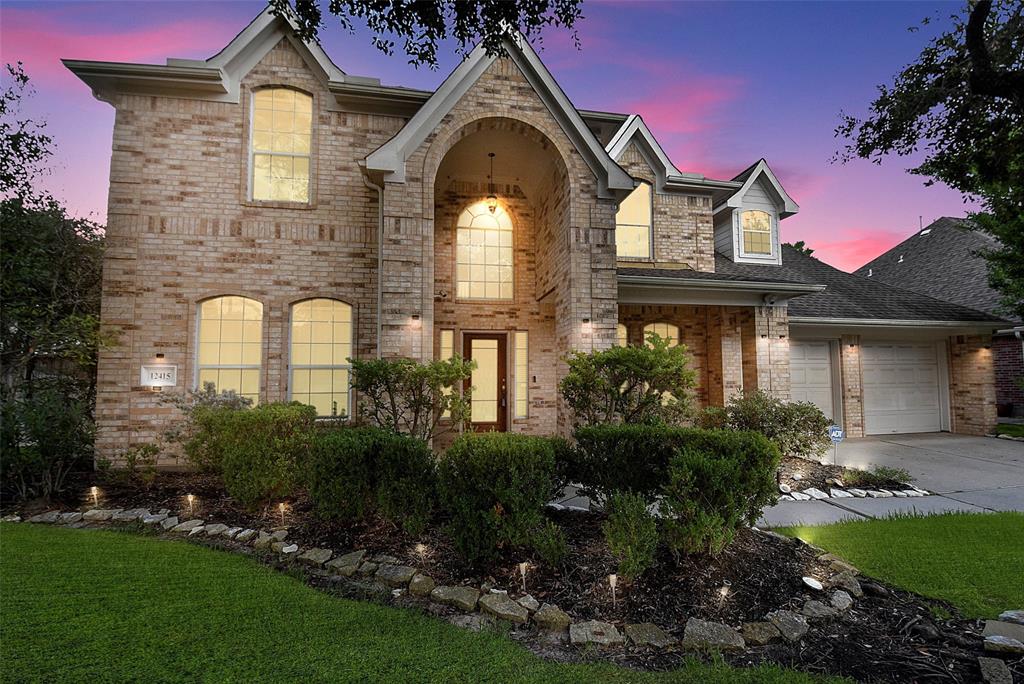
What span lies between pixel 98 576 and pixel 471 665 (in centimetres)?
338

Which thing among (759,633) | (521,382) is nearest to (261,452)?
(759,633)

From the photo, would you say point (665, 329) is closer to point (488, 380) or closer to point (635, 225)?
point (635, 225)

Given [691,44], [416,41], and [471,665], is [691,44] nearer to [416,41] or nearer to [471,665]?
[416,41]

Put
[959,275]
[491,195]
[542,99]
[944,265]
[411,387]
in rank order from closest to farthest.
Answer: [411,387] < [542,99] < [491,195] < [959,275] < [944,265]

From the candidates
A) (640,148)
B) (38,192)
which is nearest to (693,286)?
(640,148)

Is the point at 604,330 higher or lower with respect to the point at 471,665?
higher

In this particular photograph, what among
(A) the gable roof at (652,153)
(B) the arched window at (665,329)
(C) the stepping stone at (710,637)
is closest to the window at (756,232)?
(A) the gable roof at (652,153)

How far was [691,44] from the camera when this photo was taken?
30.2 ft

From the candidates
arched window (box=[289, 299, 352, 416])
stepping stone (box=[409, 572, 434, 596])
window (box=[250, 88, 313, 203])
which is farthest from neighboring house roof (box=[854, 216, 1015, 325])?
window (box=[250, 88, 313, 203])

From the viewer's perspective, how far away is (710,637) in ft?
8.80

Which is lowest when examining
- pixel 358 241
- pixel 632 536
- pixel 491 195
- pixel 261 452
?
pixel 632 536

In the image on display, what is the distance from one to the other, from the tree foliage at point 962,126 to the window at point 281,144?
1069cm

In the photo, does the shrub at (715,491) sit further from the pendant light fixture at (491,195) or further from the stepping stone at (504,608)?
the pendant light fixture at (491,195)

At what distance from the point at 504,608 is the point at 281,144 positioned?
9021 mm
